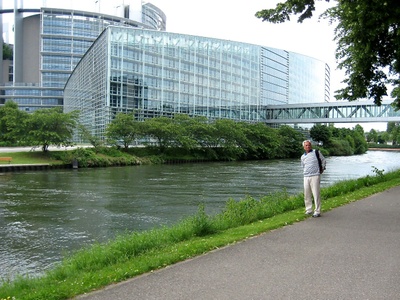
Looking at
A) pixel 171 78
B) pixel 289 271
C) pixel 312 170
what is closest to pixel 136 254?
pixel 289 271

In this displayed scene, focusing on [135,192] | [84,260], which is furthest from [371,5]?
[135,192]

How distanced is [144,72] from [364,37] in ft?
206

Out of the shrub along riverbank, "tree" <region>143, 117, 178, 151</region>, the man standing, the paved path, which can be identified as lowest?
the shrub along riverbank

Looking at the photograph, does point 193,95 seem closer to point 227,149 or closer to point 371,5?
point 227,149

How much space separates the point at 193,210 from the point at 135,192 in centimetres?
737

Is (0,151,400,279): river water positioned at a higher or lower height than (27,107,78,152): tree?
lower

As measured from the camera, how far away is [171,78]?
77.8 metres

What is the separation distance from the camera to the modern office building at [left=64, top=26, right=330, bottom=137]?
69.1m

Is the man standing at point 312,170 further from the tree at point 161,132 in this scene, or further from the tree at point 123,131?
the tree at point 161,132

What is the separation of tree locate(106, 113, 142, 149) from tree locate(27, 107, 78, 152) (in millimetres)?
5662

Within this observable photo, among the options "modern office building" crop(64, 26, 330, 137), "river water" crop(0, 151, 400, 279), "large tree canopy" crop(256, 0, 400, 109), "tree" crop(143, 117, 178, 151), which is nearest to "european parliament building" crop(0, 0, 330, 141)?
"modern office building" crop(64, 26, 330, 137)

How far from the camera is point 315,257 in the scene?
655 centimetres

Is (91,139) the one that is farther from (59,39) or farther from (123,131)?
(59,39)

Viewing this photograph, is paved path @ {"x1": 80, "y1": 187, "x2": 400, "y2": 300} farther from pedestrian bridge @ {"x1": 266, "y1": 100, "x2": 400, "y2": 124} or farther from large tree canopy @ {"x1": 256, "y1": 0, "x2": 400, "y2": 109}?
pedestrian bridge @ {"x1": 266, "y1": 100, "x2": 400, "y2": 124}
